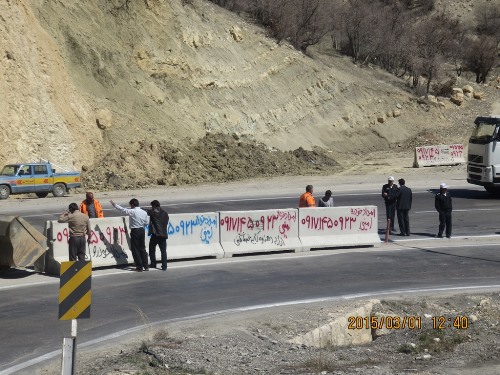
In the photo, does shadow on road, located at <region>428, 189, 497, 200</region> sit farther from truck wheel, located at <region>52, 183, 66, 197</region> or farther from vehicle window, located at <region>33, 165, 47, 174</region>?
vehicle window, located at <region>33, 165, 47, 174</region>

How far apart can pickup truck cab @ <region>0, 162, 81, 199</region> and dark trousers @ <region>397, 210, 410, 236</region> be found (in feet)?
49.5

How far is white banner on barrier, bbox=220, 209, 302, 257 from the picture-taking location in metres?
20.7

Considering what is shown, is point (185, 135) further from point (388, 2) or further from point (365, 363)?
point (388, 2)

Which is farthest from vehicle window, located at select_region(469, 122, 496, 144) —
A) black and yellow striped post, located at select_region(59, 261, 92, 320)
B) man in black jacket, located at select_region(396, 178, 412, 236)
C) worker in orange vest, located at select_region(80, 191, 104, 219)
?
black and yellow striped post, located at select_region(59, 261, 92, 320)

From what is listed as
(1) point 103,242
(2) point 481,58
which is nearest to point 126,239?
(1) point 103,242

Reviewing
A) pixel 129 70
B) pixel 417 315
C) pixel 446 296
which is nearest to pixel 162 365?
pixel 417 315

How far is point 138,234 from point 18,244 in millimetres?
2444

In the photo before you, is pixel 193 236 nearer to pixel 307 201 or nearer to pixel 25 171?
pixel 307 201

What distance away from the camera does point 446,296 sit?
55.3 feet

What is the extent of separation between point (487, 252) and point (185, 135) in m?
22.2

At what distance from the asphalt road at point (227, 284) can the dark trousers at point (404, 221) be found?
54 cm

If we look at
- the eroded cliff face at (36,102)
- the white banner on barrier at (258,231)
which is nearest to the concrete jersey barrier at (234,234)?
the white banner on barrier at (258,231)

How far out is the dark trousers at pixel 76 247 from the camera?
58.0 feet

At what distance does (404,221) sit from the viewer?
79.3 ft
